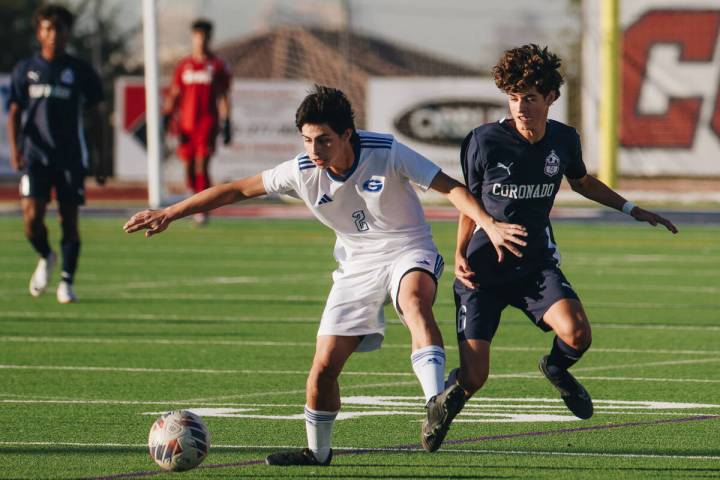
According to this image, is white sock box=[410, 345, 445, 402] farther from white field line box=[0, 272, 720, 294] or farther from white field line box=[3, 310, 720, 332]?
white field line box=[0, 272, 720, 294]

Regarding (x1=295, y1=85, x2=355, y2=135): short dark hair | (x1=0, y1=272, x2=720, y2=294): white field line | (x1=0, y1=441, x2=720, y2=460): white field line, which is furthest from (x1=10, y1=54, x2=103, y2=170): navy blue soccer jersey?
(x1=295, y1=85, x2=355, y2=135): short dark hair

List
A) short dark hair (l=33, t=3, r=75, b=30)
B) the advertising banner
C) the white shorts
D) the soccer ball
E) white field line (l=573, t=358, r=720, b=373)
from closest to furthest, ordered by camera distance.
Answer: the soccer ball
the white shorts
white field line (l=573, t=358, r=720, b=373)
short dark hair (l=33, t=3, r=75, b=30)
the advertising banner

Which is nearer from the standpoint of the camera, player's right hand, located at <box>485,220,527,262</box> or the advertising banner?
player's right hand, located at <box>485,220,527,262</box>

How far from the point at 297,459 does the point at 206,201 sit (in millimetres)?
A: 1275

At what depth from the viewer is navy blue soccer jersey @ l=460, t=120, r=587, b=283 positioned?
818 cm

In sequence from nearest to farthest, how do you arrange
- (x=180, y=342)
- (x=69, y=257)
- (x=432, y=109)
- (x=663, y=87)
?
(x=180, y=342) → (x=69, y=257) → (x=432, y=109) → (x=663, y=87)

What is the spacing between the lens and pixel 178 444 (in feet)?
24.0

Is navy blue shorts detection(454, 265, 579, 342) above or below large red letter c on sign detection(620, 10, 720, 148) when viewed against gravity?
above

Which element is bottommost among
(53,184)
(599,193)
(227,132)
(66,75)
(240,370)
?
(227,132)

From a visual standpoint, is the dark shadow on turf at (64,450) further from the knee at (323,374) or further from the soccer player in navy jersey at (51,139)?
the soccer player in navy jersey at (51,139)

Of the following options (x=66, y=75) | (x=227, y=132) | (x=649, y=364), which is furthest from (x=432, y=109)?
(x=649, y=364)

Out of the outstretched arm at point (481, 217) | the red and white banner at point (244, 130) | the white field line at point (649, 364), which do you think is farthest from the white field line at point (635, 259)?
the red and white banner at point (244, 130)

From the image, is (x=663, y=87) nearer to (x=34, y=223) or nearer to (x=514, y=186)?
(x=34, y=223)

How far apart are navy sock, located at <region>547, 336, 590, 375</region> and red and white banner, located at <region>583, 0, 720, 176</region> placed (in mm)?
27318
